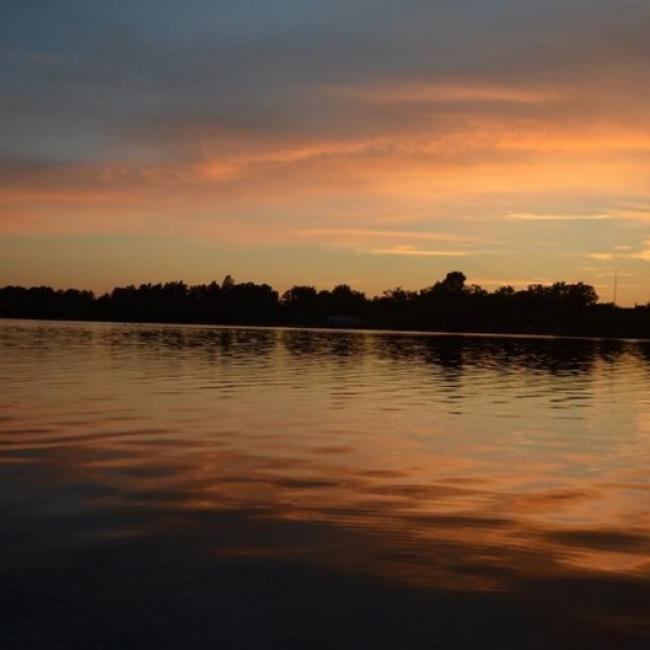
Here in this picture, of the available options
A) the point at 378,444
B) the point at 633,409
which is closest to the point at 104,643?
the point at 378,444

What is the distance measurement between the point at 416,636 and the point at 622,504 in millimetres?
9234

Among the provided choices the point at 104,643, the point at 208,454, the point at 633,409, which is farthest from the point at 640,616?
the point at 633,409

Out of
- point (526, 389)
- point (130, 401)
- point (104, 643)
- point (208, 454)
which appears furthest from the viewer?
point (526, 389)

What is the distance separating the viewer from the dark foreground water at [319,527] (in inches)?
379

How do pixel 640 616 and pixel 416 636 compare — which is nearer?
pixel 416 636

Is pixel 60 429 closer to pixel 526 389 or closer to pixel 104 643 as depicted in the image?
pixel 104 643

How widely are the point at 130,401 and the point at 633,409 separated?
23.1 m

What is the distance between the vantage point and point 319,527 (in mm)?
14258

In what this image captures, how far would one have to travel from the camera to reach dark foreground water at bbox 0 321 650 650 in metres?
9.63

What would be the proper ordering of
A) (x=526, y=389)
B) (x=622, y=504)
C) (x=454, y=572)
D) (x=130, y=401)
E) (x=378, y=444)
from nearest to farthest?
(x=454, y=572) < (x=622, y=504) < (x=378, y=444) < (x=130, y=401) < (x=526, y=389)

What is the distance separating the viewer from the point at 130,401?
34.6 meters

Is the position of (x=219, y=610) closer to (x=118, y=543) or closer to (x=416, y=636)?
(x=416, y=636)

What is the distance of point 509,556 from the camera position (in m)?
12.7

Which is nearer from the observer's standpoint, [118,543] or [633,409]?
[118,543]
